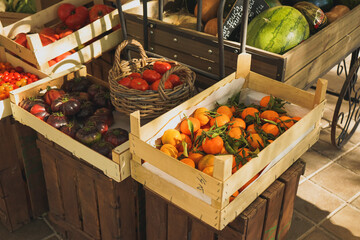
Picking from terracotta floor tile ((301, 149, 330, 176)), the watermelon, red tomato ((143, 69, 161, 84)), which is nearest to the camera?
red tomato ((143, 69, 161, 84))

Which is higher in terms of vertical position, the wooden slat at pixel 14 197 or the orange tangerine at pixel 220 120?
the orange tangerine at pixel 220 120

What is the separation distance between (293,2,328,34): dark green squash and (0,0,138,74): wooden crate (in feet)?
4.49

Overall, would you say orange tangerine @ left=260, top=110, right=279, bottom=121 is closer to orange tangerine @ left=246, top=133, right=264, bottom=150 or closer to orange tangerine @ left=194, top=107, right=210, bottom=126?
orange tangerine @ left=246, top=133, right=264, bottom=150

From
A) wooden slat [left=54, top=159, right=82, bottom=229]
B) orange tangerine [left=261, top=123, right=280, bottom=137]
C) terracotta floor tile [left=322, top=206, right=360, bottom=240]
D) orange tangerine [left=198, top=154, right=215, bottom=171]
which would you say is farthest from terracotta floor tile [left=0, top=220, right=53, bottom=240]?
terracotta floor tile [left=322, top=206, right=360, bottom=240]

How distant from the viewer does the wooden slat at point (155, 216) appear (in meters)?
2.09

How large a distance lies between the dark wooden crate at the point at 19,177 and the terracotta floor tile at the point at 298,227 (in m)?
1.83

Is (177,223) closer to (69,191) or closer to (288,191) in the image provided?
(288,191)

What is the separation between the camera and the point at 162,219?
2.13m

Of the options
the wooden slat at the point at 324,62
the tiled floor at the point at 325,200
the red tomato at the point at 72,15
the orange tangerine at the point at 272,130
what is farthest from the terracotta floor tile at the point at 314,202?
the red tomato at the point at 72,15

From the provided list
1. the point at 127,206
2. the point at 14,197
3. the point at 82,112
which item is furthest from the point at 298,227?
the point at 14,197

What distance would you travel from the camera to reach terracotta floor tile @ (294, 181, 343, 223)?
10.1 ft

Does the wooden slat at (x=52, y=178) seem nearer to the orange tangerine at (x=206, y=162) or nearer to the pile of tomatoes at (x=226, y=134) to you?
the pile of tomatoes at (x=226, y=134)

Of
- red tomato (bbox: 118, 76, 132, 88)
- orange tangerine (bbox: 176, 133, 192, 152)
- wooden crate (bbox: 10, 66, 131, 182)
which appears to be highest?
red tomato (bbox: 118, 76, 132, 88)

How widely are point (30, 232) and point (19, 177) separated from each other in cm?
43
